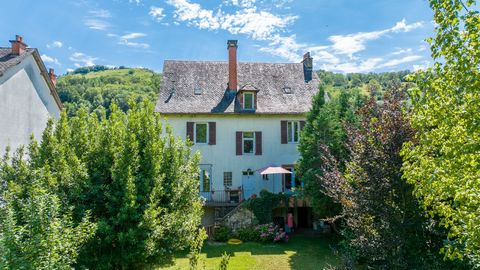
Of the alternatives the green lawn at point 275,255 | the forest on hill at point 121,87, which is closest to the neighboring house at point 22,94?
the green lawn at point 275,255

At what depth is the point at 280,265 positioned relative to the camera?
49.4ft

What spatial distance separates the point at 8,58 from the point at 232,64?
13.7m

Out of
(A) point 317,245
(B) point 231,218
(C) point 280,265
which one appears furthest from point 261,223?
(C) point 280,265

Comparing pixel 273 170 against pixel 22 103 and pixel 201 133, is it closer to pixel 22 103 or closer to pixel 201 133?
pixel 201 133

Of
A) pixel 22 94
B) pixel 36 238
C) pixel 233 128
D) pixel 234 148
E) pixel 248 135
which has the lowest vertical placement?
pixel 36 238

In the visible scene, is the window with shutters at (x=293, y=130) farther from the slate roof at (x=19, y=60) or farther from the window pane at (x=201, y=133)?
the slate roof at (x=19, y=60)

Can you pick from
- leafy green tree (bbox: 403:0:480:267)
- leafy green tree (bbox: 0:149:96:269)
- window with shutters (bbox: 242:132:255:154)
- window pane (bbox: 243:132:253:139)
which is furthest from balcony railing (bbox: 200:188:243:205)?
leafy green tree (bbox: 403:0:480:267)

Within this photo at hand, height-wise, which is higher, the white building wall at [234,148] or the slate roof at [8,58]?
the slate roof at [8,58]

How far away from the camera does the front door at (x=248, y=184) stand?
23.9m

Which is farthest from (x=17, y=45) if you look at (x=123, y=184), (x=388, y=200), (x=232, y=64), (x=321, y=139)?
(x=388, y=200)

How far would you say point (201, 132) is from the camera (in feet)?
78.4

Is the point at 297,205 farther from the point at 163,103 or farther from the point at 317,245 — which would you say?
the point at 163,103

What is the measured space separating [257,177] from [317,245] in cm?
699

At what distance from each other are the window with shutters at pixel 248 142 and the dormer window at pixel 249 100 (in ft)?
6.10
